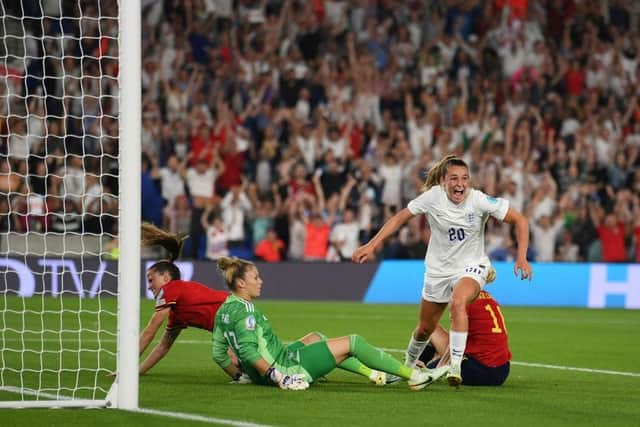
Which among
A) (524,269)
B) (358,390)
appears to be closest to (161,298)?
(358,390)

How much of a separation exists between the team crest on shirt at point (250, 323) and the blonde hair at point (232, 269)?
314mm

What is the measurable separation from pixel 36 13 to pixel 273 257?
246 inches

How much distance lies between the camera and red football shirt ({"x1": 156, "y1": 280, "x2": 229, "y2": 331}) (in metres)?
9.56

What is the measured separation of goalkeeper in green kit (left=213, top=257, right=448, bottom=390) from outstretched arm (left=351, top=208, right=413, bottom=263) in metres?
0.66

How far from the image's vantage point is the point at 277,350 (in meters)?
8.85

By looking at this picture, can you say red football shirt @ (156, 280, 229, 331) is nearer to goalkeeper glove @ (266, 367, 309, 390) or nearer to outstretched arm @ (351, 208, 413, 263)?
goalkeeper glove @ (266, 367, 309, 390)

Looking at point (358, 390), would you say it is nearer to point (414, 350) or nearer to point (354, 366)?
point (354, 366)

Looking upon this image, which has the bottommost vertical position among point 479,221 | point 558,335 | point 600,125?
point 558,335

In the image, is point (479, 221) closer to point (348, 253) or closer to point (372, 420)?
point (372, 420)

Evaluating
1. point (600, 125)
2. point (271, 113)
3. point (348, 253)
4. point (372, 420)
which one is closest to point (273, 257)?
point (348, 253)

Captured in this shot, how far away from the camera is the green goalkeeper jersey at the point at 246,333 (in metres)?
8.74

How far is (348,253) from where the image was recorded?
69.0 feet

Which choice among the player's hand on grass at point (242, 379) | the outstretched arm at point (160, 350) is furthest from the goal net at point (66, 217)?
the player's hand on grass at point (242, 379)

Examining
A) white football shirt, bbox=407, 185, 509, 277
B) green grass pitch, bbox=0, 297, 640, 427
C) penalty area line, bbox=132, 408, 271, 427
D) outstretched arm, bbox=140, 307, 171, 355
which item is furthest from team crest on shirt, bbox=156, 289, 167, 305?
white football shirt, bbox=407, 185, 509, 277
